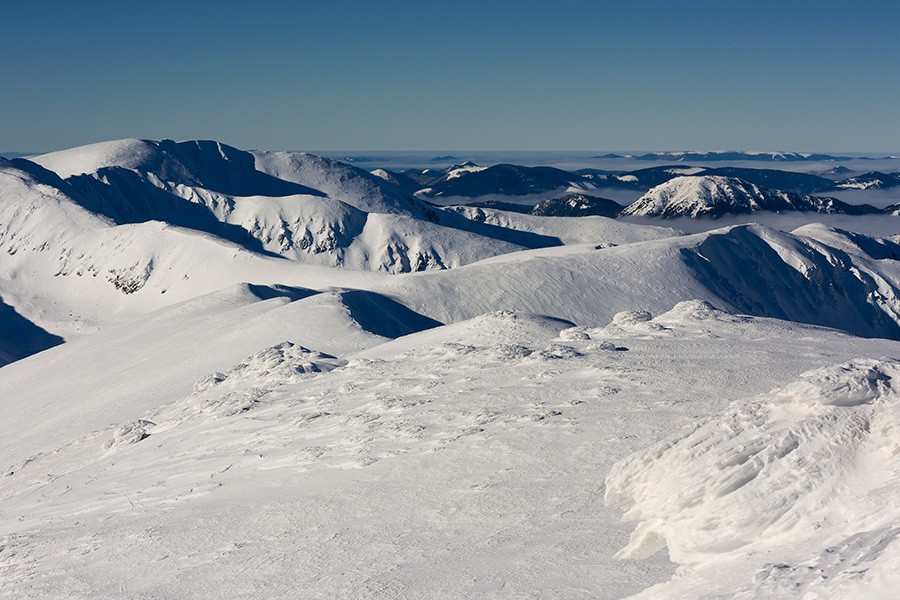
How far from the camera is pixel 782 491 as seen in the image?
10250mm

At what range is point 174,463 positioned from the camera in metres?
20.1

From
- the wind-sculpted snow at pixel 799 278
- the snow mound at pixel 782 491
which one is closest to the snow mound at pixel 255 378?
the snow mound at pixel 782 491

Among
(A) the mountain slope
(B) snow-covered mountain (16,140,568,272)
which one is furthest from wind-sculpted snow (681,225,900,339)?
(B) snow-covered mountain (16,140,568,272)

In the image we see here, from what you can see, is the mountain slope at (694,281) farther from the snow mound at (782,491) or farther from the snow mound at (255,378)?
the snow mound at (782,491)

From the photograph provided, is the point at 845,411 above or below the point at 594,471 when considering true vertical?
above

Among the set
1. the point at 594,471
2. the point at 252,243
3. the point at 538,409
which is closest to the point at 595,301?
the point at 538,409

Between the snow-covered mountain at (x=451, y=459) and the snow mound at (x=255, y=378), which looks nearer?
the snow-covered mountain at (x=451, y=459)

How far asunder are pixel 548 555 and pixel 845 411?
16.8 feet

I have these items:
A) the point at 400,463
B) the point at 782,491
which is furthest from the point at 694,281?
the point at 782,491

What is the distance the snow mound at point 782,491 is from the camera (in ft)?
27.3

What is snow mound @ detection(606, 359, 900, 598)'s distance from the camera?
8.32 m

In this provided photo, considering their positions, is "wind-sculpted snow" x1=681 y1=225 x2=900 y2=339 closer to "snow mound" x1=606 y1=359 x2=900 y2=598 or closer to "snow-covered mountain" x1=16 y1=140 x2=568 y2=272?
"snow-covered mountain" x1=16 y1=140 x2=568 y2=272

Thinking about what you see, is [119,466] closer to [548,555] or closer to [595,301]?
[548,555]

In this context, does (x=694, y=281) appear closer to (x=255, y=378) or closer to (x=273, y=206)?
(x=255, y=378)
